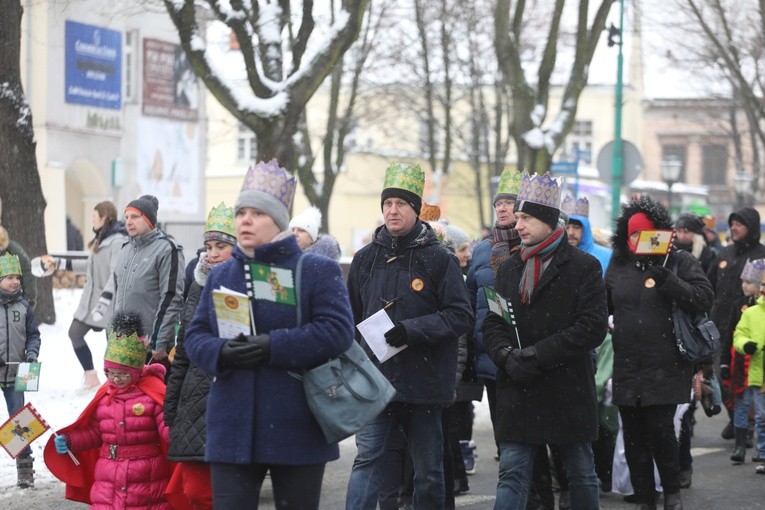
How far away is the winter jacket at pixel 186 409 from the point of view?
665 cm

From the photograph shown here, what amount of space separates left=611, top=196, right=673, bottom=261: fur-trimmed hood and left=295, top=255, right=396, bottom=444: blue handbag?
3.26 metres

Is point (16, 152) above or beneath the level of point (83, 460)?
above

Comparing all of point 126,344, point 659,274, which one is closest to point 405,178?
point 126,344

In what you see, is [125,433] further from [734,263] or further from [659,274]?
[734,263]

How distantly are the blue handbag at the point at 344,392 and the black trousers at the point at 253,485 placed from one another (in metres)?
0.18

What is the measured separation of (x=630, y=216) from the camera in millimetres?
8164

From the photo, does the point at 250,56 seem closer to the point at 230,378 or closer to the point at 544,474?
the point at 544,474

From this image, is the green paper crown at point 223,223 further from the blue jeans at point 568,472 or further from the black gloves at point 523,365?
the blue jeans at point 568,472

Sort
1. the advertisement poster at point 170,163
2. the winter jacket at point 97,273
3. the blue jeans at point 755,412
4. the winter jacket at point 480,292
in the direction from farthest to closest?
the advertisement poster at point 170,163, the winter jacket at point 97,273, the blue jeans at point 755,412, the winter jacket at point 480,292

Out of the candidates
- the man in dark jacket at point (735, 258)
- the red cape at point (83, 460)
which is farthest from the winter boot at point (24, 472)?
the man in dark jacket at point (735, 258)

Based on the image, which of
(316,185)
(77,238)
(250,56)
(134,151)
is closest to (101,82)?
(134,151)

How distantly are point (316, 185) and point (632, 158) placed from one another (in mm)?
8388

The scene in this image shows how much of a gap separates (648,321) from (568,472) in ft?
4.97

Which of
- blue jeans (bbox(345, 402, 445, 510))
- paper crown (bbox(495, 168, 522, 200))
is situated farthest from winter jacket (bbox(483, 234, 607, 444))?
paper crown (bbox(495, 168, 522, 200))
